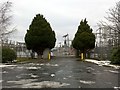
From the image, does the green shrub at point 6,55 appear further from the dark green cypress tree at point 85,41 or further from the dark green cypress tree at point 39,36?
the dark green cypress tree at point 85,41

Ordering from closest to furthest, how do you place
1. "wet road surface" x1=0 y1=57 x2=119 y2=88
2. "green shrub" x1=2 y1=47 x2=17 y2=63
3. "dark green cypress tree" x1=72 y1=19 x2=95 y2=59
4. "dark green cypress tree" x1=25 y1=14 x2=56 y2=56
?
"wet road surface" x1=0 y1=57 x2=119 y2=88
"green shrub" x1=2 y1=47 x2=17 y2=63
"dark green cypress tree" x1=25 y1=14 x2=56 y2=56
"dark green cypress tree" x1=72 y1=19 x2=95 y2=59

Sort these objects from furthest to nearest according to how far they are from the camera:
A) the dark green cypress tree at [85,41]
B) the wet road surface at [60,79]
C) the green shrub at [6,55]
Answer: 1. the dark green cypress tree at [85,41]
2. the green shrub at [6,55]
3. the wet road surface at [60,79]

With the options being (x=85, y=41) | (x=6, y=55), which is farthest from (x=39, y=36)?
(x=6, y=55)

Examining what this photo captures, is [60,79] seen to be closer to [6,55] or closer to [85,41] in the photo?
[6,55]

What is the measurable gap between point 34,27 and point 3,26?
37.3ft

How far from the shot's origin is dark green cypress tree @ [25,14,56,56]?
4812 cm

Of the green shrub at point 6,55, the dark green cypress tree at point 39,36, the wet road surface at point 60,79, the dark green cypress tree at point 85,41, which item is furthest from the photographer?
the dark green cypress tree at point 85,41

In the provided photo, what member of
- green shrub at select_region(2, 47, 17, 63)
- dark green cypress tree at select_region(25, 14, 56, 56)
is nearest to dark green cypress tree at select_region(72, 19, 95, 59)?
dark green cypress tree at select_region(25, 14, 56, 56)

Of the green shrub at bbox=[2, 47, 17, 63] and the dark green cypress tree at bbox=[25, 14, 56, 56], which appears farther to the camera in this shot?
the dark green cypress tree at bbox=[25, 14, 56, 56]

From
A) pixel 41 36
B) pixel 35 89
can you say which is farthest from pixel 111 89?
pixel 41 36

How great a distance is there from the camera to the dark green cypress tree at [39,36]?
1895 inches

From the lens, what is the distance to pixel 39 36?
158 ft

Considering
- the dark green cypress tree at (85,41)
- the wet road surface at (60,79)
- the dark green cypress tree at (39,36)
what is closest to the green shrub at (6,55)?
the dark green cypress tree at (39,36)

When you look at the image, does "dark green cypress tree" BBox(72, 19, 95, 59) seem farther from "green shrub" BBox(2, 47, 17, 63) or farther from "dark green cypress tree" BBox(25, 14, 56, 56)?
"green shrub" BBox(2, 47, 17, 63)
